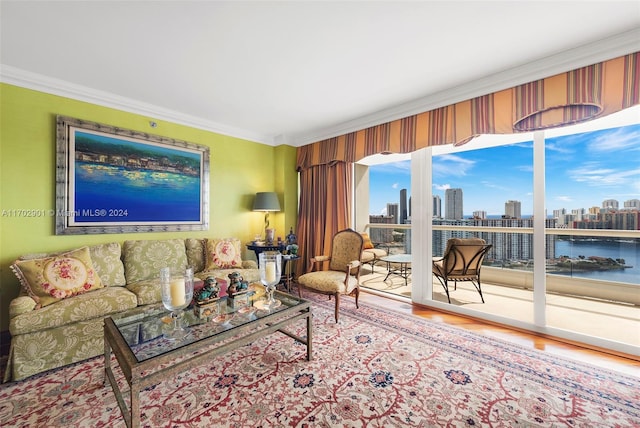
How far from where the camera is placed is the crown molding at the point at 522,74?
6.79ft

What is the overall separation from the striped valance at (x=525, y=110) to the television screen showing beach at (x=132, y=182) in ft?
8.41

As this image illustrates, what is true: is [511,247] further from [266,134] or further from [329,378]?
[266,134]

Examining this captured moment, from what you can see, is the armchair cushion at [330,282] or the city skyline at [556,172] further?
the armchair cushion at [330,282]

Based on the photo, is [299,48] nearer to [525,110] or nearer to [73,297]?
[525,110]

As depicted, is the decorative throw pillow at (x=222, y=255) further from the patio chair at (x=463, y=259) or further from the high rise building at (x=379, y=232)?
the patio chair at (x=463, y=259)

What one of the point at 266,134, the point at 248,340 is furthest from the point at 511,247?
the point at 266,134

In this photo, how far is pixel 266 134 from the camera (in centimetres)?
452

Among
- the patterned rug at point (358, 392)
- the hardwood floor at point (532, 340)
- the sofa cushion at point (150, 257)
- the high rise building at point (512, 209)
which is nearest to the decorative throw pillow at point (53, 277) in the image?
the sofa cushion at point (150, 257)

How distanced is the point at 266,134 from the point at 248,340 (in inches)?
140

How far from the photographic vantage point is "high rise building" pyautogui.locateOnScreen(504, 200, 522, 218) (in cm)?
298

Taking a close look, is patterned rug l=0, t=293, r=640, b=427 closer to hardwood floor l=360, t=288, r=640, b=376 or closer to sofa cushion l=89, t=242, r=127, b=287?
hardwood floor l=360, t=288, r=640, b=376

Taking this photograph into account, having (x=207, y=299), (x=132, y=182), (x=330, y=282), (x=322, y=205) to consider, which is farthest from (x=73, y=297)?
(x=322, y=205)

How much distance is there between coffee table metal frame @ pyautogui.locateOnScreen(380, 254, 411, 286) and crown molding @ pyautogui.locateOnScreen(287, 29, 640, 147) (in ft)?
6.98

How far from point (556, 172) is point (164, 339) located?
3.85 m
